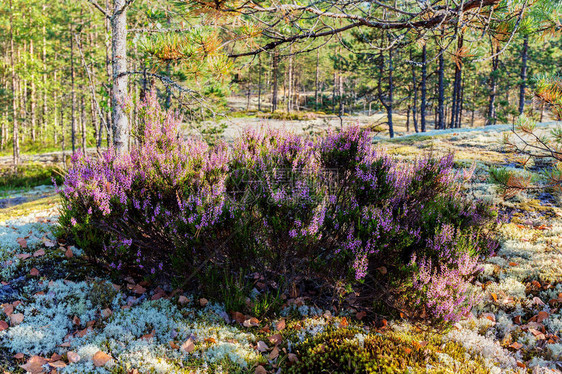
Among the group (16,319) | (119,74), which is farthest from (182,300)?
(119,74)

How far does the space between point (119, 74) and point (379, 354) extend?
20.1 feet

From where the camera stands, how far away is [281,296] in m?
4.00

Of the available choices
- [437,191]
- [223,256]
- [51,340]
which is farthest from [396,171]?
[51,340]

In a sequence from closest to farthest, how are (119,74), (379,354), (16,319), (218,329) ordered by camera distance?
(379,354) → (16,319) → (218,329) → (119,74)

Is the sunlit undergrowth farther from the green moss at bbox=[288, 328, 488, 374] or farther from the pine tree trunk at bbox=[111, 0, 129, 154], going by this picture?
the green moss at bbox=[288, 328, 488, 374]

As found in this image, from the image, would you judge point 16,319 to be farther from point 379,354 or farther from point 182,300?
point 379,354

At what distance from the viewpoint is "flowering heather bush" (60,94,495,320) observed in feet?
11.7

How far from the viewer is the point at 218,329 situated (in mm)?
3541

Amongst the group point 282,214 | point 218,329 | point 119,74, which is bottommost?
point 218,329

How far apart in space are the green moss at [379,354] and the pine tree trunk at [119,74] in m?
4.71

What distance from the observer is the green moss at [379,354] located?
2.82 m

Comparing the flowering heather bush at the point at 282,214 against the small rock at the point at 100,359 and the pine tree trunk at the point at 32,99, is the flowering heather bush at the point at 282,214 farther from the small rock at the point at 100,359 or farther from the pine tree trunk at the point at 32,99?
the pine tree trunk at the point at 32,99

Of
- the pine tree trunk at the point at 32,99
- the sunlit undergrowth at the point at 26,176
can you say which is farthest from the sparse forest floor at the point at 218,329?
the pine tree trunk at the point at 32,99

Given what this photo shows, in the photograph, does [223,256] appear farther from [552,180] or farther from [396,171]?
[552,180]
